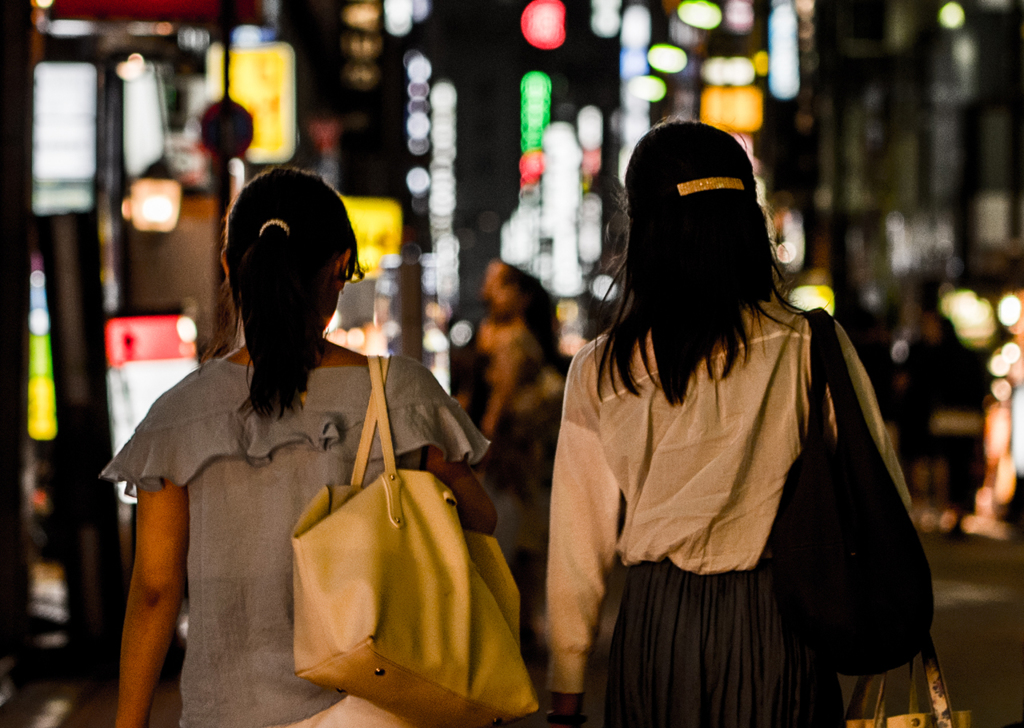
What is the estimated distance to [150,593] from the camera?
2.59 metres

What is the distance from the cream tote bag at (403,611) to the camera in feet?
7.38

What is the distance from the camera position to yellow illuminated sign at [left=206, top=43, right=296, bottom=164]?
1619cm

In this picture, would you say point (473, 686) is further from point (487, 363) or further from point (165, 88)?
point (165, 88)

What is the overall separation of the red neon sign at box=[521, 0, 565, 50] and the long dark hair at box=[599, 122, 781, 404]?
24086mm

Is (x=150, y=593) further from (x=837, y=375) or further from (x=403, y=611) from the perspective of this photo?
(x=837, y=375)

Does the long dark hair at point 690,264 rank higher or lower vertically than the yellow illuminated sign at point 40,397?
higher

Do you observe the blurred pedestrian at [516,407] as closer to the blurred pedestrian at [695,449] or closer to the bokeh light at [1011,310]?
the blurred pedestrian at [695,449]

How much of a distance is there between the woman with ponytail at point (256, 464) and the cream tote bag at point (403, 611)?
172 millimetres

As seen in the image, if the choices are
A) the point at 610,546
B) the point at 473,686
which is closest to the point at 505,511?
the point at 610,546

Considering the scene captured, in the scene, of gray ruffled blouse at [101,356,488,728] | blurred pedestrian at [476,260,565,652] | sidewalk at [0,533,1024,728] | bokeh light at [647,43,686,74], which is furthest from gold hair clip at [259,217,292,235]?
bokeh light at [647,43,686,74]

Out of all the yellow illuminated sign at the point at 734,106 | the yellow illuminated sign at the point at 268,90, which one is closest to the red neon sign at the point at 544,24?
the yellow illuminated sign at the point at 734,106

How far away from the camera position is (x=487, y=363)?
744 centimetres

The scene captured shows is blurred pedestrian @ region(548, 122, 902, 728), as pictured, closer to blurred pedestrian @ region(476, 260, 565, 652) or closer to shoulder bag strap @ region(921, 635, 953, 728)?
shoulder bag strap @ region(921, 635, 953, 728)

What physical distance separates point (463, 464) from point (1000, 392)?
524 inches
